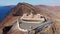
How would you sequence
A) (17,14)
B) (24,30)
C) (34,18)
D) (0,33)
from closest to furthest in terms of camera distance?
(24,30) < (34,18) < (0,33) < (17,14)

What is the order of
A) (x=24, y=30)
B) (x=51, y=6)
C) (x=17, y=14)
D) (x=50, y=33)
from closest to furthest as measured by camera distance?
(x=24, y=30)
(x=50, y=33)
(x=17, y=14)
(x=51, y=6)

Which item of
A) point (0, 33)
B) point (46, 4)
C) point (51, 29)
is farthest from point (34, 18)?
point (46, 4)

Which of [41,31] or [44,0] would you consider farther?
[44,0]

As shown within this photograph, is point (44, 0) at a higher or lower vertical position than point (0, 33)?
higher

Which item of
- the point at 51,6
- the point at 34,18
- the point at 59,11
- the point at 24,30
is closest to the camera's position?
the point at 24,30

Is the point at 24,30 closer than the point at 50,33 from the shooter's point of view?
Yes

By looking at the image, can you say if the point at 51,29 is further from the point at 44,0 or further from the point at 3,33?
the point at 44,0

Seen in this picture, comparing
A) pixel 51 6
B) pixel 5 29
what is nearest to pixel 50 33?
pixel 5 29

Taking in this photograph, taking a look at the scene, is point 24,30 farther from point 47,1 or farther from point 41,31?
point 47,1

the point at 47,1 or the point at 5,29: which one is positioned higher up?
the point at 47,1
